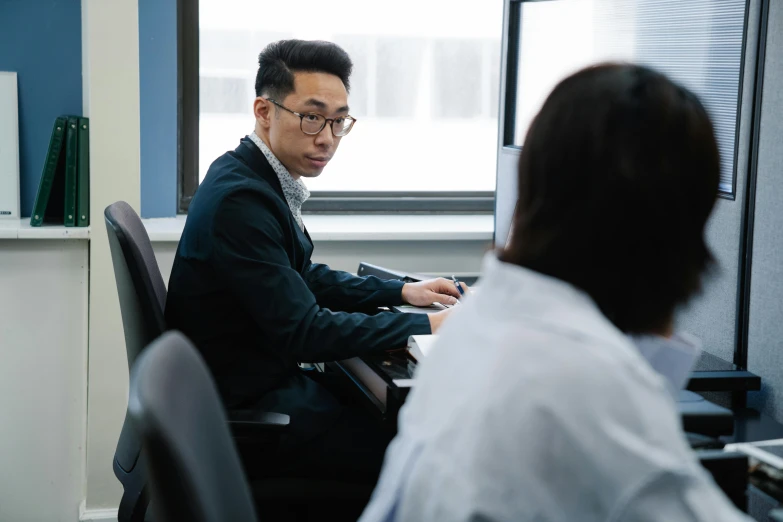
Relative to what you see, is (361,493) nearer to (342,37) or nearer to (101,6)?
(101,6)

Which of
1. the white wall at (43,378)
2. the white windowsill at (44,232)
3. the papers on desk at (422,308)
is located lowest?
the white wall at (43,378)

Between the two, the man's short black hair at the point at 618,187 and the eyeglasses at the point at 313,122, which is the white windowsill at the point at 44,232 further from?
the man's short black hair at the point at 618,187

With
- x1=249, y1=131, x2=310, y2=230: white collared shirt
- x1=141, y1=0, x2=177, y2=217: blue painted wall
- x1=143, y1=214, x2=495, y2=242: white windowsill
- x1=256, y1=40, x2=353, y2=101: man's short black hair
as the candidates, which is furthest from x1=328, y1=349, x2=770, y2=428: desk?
x1=141, y1=0, x2=177, y2=217: blue painted wall

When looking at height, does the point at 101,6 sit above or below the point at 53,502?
above

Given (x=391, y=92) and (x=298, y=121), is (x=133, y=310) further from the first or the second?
(x=391, y=92)

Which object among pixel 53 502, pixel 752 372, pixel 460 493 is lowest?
pixel 53 502

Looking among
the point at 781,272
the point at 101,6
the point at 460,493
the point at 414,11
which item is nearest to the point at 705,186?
the point at 460,493

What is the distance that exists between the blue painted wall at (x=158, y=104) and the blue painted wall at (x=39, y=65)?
0.17 meters

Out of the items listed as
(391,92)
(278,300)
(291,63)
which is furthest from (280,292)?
(391,92)

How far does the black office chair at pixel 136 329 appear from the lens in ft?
4.45

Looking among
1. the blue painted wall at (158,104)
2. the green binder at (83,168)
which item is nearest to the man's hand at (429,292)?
the green binder at (83,168)

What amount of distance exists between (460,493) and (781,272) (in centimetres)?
99

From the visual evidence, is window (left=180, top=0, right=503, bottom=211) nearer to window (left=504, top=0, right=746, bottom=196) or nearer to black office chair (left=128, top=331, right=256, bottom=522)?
window (left=504, top=0, right=746, bottom=196)

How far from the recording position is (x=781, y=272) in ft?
4.62
